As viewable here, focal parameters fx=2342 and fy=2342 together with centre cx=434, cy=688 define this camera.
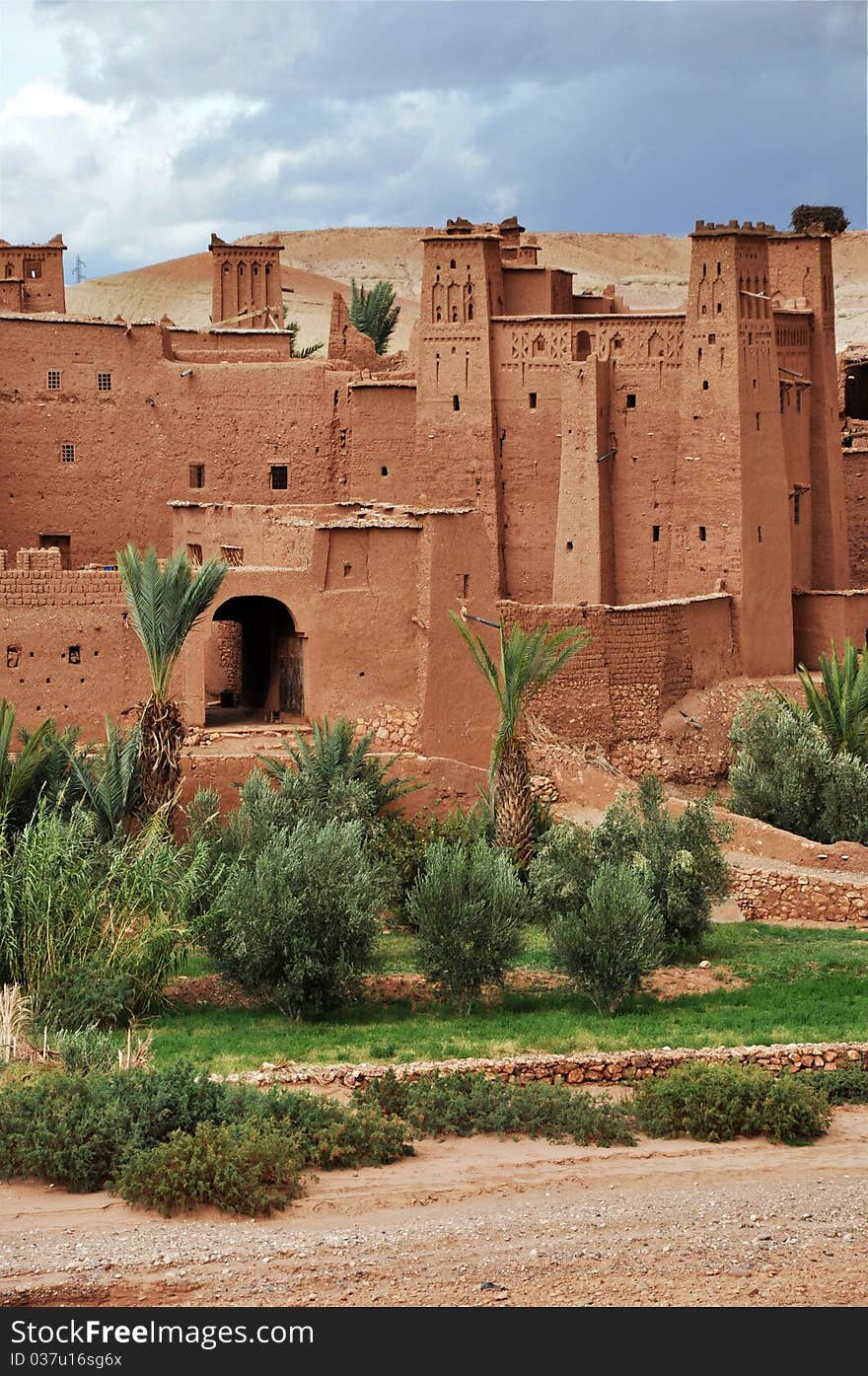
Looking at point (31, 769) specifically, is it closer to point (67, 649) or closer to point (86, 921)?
point (86, 921)

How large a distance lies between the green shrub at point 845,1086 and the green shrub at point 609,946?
3.04m

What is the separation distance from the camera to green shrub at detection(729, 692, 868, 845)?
30.0 m

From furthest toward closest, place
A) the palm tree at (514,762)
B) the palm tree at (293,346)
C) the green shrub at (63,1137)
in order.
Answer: the palm tree at (293,346) < the palm tree at (514,762) < the green shrub at (63,1137)

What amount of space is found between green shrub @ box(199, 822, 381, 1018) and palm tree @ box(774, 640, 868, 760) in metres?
9.97

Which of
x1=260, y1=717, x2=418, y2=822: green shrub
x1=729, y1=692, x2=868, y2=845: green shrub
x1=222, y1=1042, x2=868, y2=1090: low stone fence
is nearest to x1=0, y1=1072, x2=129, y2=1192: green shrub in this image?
x1=222, y1=1042, x2=868, y2=1090: low stone fence

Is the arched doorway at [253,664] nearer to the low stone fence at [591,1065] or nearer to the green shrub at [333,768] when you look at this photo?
the green shrub at [333,768]

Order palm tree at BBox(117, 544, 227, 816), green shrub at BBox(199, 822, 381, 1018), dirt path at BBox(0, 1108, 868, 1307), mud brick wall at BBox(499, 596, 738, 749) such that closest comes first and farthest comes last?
dirt path at BBox(0, 1108, 868, 1307)
green shrub at BBox(199, 822, 381, 1018)
palm tree at BBox(117, 544, 227, 816)
mud brick wall at BBox(499, 596, 738, 749)

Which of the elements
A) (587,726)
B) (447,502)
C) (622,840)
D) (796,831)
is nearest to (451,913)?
(622,840)

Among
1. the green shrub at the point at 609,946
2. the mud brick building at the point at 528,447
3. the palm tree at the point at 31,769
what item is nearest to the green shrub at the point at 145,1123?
the green shrub at the point at 609,946

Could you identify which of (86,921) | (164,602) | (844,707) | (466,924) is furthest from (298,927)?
(844,707)

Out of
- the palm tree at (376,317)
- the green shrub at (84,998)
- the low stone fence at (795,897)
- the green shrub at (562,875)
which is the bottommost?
the green shrub at (84,998)

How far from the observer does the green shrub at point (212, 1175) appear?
1698cm

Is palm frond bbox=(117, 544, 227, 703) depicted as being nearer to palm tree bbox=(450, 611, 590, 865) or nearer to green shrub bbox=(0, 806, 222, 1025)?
green shrub bbox=(0, 806, 222, 1025)

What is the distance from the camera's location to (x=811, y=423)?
3978 cm
